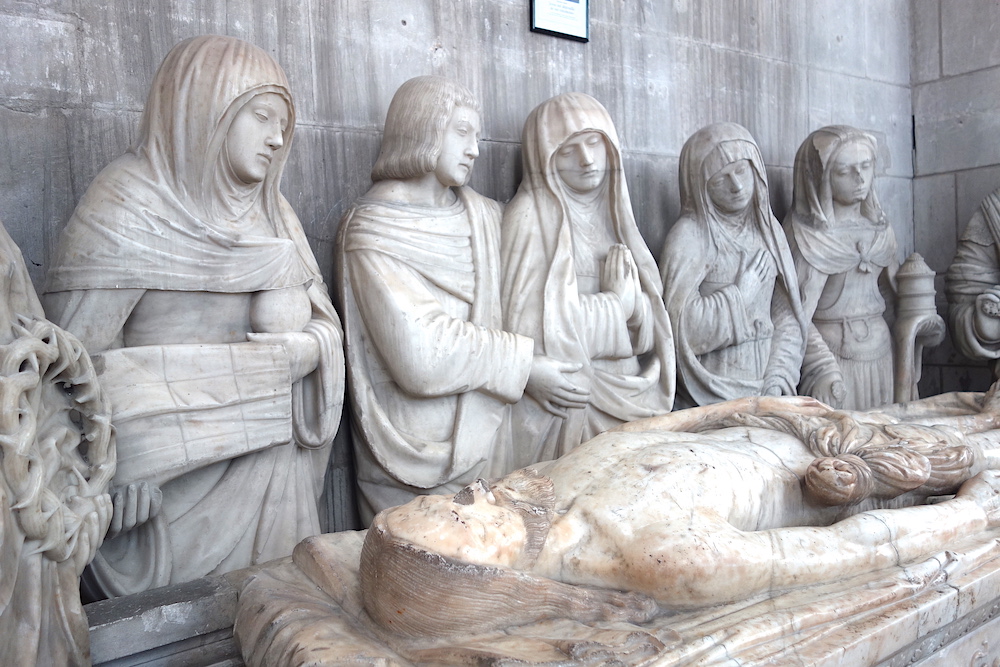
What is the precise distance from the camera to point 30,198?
3209 millimetres

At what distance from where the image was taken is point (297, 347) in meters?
3.02

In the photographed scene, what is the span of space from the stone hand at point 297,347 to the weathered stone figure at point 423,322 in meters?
0.35

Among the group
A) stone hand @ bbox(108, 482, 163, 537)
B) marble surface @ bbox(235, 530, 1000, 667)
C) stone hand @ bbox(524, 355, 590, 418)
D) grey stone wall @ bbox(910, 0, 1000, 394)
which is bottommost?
marble surface @ bbox(235, 530, 1000, 667)

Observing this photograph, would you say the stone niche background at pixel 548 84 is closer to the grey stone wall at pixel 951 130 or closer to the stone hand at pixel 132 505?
the grey stone wall at pixel 951 130

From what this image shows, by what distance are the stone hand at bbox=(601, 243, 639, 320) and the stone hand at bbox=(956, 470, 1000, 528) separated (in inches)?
63.3

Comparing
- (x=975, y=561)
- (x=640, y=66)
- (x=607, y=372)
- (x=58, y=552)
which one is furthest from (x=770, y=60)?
(x=58, y=552)

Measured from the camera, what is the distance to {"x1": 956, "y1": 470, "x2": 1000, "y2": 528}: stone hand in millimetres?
2703

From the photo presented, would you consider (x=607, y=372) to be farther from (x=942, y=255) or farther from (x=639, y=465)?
(x=942, y=255)

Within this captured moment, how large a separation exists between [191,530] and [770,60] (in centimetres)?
476

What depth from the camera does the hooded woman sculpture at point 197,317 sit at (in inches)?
106

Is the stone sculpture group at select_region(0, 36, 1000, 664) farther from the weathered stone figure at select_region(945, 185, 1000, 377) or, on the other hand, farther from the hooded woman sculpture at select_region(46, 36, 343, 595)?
the weathered stone figure at select_region(945, 185, 1000, 377)

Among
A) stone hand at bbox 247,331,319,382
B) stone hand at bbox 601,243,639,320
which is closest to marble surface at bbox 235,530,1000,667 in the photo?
stone hand at bbox 247,331,319,382

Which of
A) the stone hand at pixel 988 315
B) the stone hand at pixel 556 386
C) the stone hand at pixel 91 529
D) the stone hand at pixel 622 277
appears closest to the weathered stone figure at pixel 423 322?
the stone hand at pixel 556 386

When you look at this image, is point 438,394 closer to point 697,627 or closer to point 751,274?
point 697,627
